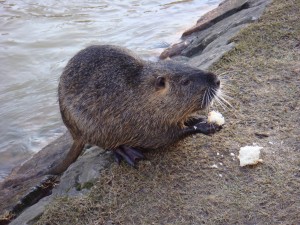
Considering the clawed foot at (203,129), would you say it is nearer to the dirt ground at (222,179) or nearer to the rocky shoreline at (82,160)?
the dirt ground at (222,179)

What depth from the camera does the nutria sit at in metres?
3.38

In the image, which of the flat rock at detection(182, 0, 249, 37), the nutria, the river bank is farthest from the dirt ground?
the flat rock at detection(182, 0, 249, 37)

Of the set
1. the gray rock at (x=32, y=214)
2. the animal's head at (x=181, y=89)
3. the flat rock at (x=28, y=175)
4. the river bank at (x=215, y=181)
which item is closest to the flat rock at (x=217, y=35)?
the river bank at (x=215, y=181)

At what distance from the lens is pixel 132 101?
3.42m

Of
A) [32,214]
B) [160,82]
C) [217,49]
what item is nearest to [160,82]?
[160,82]

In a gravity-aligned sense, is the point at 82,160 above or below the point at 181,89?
below

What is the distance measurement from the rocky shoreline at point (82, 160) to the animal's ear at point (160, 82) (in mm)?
615

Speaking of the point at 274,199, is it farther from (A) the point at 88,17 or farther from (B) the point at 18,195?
(A) the point at 88,17

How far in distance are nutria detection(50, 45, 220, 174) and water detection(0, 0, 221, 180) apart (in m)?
1.97

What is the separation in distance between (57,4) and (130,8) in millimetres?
1446

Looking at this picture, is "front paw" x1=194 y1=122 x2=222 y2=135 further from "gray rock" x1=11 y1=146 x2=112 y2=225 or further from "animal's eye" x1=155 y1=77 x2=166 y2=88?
"gray rock" x1=11 y1=146 x2=112 y2=225

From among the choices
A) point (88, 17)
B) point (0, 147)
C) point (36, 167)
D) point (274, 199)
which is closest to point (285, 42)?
point (274, 199)

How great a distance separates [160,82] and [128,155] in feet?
1.79

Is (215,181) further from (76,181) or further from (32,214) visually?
(32,214)
